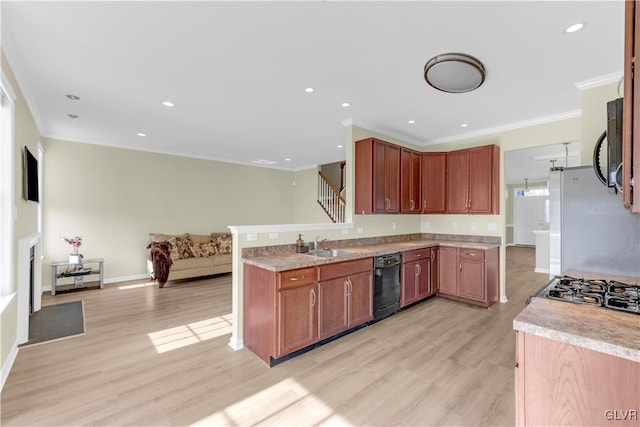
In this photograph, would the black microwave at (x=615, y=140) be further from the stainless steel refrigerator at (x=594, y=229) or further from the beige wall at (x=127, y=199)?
the beige wall at (x=127, y=199)

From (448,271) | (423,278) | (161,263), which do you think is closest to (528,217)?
(448,271)

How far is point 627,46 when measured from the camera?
→ 98 cm

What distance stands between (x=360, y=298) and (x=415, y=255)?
50.5 inches

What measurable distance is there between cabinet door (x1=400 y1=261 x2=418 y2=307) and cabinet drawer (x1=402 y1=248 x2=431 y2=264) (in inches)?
2.4

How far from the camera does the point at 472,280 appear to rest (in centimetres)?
411

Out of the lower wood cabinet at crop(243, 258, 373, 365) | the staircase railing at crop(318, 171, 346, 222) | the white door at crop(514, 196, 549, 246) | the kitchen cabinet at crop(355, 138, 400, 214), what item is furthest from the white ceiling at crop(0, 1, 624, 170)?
the white door at crop(514, 196, 549, 246)

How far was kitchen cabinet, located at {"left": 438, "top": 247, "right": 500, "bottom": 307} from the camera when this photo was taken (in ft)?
13.2

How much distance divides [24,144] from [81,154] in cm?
251

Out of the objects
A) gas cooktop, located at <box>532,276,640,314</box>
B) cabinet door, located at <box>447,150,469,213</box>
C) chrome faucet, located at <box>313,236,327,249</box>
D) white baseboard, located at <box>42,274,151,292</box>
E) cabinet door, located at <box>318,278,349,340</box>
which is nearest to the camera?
gas cooktop, located at <box>532,276,640,314</box>

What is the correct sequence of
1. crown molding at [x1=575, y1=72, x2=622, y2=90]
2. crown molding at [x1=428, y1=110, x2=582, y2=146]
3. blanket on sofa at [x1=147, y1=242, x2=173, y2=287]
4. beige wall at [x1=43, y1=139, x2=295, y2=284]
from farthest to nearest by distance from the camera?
blanket on sofa at [x1=147, y1=242, x2=173, y2=287] < beige wall at [x1=43, y1=139, x2=295, y2=284] < crown molding at [x1=428, y1=110, x2=582, y2=146] < crown molding at [x1=575, y1=72, x2=622, y2=90]

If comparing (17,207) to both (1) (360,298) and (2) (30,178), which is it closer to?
(2) (30,178)

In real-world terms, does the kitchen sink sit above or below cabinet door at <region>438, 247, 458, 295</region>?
above

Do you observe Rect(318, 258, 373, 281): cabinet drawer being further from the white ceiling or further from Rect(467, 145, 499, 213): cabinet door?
Rect(467, 145, 499, 213): cabinet door

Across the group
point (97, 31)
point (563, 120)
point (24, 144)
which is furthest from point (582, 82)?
point (24, 144)
